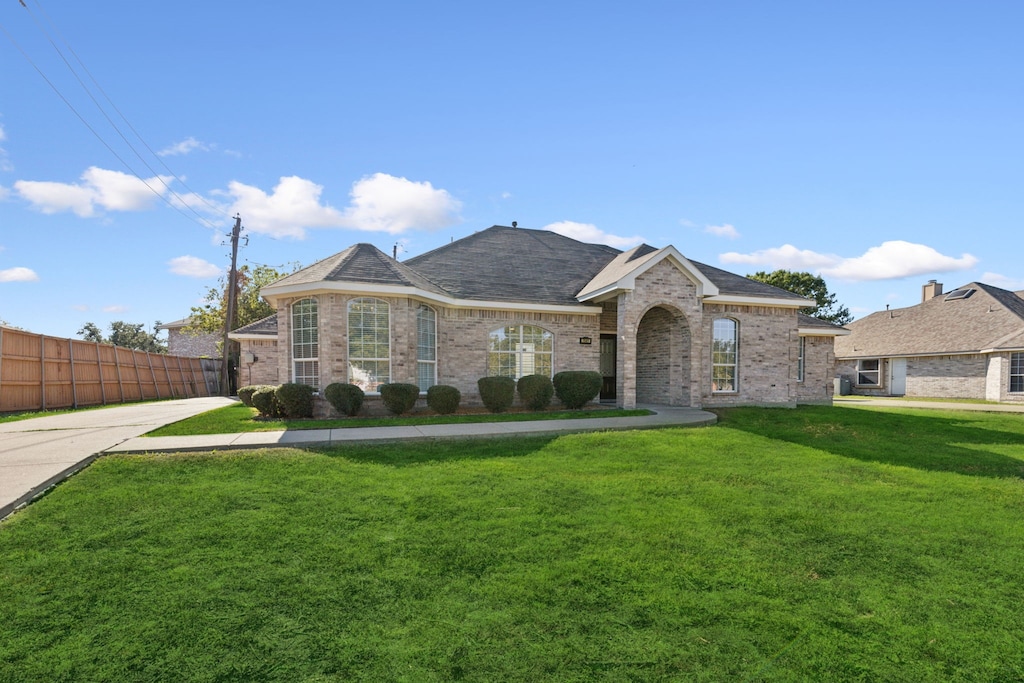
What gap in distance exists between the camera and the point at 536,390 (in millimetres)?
14391

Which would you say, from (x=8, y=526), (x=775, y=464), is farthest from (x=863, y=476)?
(x=8, y=526)

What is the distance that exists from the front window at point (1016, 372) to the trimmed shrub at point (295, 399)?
30.3 meters

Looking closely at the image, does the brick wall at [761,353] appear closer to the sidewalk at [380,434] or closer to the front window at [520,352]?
the sidewalk at [380,434]

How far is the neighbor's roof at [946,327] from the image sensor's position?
25.7m

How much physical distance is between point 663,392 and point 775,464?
850 cm

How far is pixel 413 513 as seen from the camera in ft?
18.4

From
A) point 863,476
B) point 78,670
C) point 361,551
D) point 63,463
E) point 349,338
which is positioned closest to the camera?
point 78,670

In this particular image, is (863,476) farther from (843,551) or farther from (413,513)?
(413,513)

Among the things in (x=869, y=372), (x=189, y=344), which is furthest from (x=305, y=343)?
(x=189, y=344)

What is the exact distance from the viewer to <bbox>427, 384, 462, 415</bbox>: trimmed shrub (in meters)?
13.3

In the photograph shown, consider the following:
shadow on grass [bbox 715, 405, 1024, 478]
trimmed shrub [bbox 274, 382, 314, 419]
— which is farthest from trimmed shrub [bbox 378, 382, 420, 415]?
shadow on grass [bbox 715, 405, 1024, 478]

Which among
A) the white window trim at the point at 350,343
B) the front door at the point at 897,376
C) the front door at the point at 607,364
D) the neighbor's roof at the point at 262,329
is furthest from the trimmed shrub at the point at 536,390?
the front door at the point at 897,376

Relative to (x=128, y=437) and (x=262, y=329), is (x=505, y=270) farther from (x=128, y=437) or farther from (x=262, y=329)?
(x=262, y=329)

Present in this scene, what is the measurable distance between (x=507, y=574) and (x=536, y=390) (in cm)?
1015
